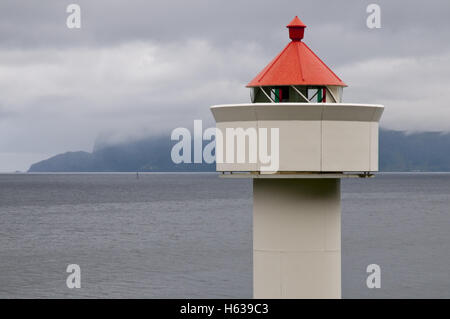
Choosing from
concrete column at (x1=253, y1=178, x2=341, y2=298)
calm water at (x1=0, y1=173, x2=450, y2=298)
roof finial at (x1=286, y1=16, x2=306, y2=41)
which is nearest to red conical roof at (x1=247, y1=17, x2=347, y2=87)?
roof finial at (x1=286, y1=16, x2=306, y2=41)

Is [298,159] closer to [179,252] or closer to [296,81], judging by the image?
[296,81]

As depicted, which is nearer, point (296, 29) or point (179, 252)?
point (296, 29)

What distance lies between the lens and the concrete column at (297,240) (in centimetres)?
1797

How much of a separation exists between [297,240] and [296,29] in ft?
16.3

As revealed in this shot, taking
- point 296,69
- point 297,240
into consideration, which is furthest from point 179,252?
point 296,69

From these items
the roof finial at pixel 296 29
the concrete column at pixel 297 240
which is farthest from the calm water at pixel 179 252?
the roof finial at pixel 296 29

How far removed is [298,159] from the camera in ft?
55.6

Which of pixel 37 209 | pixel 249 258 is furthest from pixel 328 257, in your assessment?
pixel 37 209

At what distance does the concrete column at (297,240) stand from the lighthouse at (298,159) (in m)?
0.02

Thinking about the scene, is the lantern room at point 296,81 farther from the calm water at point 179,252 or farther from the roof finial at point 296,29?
the calm water at point 179,252

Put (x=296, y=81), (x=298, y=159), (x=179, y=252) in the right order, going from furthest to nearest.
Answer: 1. (x=179, y=252)
2. (x=296, y=81)
3. (x=298, y=159)

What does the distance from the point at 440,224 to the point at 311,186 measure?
108 meters

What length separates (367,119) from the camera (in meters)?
17.5

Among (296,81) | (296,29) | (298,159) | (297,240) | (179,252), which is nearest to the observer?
(298,159)
